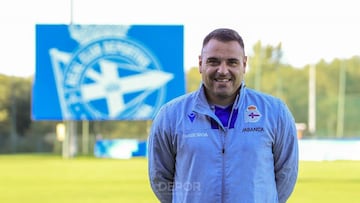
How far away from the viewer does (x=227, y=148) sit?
10.8 ft

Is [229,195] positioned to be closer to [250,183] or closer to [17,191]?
[250,183]

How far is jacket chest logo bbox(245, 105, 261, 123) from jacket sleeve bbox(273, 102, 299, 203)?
117 millimetres

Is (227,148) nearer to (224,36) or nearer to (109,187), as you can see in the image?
(224,36)

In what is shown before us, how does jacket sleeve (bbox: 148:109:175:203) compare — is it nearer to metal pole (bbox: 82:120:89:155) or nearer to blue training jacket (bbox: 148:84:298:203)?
blue training jacket (bbox: 148:84:298:203)

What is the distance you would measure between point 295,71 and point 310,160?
1773 centimetres

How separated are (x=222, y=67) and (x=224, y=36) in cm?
13

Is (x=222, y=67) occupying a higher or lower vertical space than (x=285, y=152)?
higher

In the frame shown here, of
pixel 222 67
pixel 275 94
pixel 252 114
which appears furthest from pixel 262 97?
pixel 275 94

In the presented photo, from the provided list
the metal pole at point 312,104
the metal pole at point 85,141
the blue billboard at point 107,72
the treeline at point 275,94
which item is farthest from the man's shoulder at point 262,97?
the metal pole at point 85,141

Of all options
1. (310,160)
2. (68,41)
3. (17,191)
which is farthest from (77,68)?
(17,191)

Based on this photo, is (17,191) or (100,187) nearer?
(17,191)

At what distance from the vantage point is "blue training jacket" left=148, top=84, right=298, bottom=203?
3291mm

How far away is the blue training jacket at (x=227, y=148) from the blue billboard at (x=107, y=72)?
21.4 metres

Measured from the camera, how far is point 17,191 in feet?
50.1
